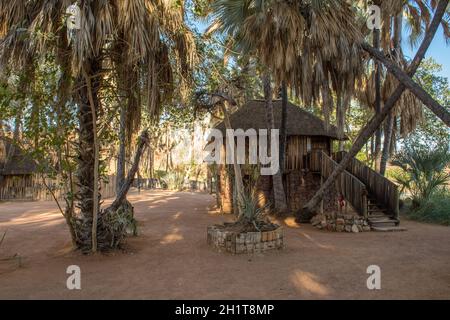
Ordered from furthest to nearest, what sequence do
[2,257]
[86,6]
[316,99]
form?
[316,99], [2,257], [86,6]

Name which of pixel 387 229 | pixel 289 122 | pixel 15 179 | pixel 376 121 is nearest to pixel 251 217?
pixel 387 229

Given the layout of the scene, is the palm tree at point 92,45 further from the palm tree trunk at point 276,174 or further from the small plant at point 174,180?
the small plant at point 174,180

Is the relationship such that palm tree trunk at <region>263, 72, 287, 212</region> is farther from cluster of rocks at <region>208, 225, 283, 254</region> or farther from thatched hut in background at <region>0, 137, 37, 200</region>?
thatched hut in background at <region>0, 137, 37, 200</region>

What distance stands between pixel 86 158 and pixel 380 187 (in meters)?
10.8

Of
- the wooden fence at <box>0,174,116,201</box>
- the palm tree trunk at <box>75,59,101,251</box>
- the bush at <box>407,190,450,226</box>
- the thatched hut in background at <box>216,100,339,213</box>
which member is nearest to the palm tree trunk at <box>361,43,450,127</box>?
the thatched hut in background at <box>216,100,339,213</box>

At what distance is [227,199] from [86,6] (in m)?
12.5

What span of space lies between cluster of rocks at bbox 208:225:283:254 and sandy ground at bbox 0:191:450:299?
0.93 feet

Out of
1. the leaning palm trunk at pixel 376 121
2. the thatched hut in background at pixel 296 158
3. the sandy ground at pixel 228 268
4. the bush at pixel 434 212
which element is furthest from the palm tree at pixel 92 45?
the bush at pixel 434 212

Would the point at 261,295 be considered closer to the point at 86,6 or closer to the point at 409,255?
the point at 409,255

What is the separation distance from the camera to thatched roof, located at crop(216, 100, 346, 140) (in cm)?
1680

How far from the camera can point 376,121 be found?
1219cm
